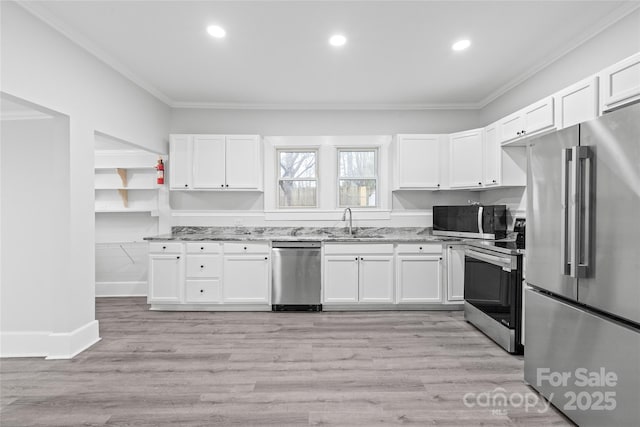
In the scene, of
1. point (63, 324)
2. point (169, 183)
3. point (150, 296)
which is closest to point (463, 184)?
point (169, 183)

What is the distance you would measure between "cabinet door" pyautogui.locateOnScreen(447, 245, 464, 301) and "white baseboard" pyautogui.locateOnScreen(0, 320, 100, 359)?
4.02 metres

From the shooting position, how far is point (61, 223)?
2658 millimetres

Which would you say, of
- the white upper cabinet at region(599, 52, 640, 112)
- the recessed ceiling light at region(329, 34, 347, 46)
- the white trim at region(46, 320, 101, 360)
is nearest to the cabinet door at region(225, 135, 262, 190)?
the recessed ceiling light at region(329, 34, 347, 46)

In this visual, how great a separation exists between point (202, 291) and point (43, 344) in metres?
1.52

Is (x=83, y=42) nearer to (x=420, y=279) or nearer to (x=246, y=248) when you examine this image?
(x=246, y=248)

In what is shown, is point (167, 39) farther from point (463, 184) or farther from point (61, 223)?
point (463, 184)

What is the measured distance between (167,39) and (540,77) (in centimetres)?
378

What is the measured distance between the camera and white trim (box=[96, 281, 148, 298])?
466 cm

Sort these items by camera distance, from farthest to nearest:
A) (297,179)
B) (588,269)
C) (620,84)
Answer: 1. (297,179)
2. (620,84)
3. (588,269)

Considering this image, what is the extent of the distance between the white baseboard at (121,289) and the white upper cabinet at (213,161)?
5.80 ft

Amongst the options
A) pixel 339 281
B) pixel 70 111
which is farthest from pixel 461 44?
pixel 70 111

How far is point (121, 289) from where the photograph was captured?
4.69 metres

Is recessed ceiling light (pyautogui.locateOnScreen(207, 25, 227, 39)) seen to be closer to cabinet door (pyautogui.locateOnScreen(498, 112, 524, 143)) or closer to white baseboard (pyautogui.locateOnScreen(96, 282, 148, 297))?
cabinet door (pyautogui.locateOnScreen(498, 112, 524, 143))

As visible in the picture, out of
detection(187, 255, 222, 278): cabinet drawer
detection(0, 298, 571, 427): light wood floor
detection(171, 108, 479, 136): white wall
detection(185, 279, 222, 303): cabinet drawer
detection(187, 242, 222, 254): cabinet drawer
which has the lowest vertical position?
detection(0, 298, 571, 427): light wood floor
